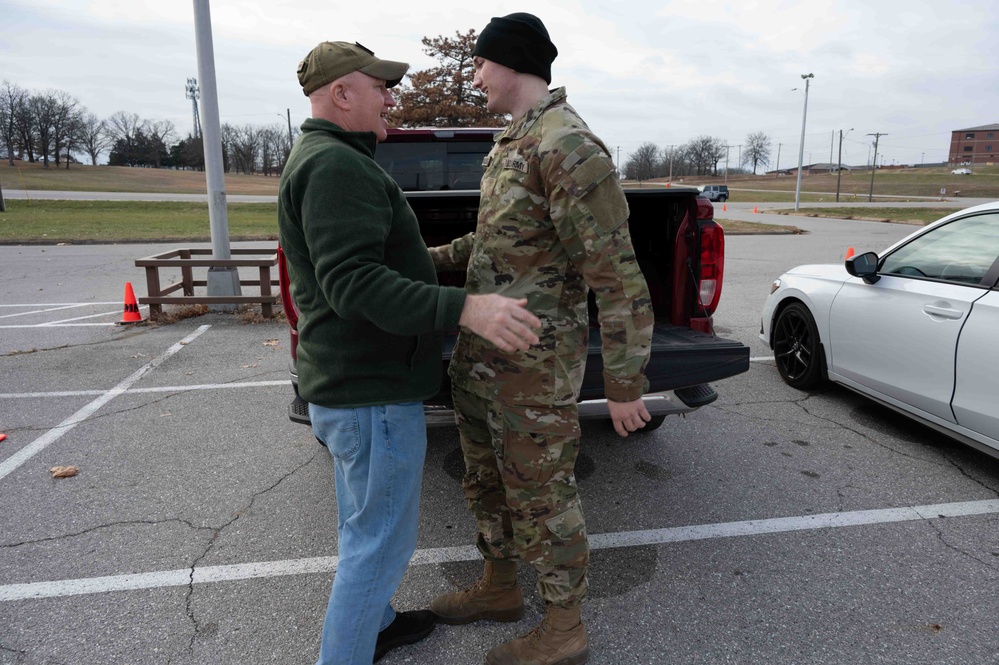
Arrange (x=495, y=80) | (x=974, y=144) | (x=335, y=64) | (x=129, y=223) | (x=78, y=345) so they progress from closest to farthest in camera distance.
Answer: (x=335, y=64), (x=495, y=80), (x=78, y=345), (x=129, y=223), (x=974, y=144)

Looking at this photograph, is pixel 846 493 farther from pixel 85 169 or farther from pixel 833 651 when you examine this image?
pixel 85 169

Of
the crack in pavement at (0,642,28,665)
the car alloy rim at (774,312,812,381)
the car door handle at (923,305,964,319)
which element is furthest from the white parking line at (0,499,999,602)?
the car alloy rim at (774,312,812,381)

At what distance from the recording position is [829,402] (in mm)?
4914

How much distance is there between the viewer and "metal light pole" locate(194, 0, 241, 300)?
746cm

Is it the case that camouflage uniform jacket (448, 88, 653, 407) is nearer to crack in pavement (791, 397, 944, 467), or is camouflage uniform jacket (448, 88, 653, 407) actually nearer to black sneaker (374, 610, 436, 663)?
black sneaker (374, 610, 436, 663)

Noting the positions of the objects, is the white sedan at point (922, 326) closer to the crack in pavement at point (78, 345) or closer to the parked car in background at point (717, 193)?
the crack in pavement at point (78, 345)

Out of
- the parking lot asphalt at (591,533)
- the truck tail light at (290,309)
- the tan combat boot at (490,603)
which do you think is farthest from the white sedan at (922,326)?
the truck tail light at (290,309)

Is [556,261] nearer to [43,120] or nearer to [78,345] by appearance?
[78,345]

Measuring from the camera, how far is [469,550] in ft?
9.96

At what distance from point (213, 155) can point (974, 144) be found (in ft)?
476

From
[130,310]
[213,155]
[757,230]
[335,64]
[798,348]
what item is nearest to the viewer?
[335,64]

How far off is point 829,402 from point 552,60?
3884 mm

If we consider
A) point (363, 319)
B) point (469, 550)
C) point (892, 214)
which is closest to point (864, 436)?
point (469, 550)

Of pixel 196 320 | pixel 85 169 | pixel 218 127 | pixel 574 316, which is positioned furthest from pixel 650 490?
pixel 85 169
